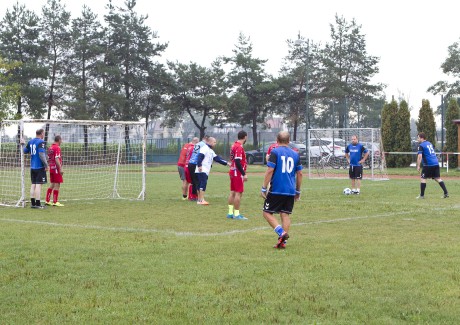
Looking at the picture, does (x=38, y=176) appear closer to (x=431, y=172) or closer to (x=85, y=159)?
(x=85, y=159)

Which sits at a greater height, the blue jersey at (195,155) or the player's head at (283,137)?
the player's head at (283,137)

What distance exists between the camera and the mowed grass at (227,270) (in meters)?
5.92

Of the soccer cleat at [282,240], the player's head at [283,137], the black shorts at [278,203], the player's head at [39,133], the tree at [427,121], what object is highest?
the tree at [427,121]

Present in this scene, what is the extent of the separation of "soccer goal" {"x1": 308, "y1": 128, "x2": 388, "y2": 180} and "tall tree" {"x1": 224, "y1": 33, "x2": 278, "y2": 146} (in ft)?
63.7

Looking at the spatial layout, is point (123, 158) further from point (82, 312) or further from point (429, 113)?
point (429, 113)

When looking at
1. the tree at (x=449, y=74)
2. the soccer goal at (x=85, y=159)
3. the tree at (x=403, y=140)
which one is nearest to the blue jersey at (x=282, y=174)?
the soccer goal at (x=85, y=159)

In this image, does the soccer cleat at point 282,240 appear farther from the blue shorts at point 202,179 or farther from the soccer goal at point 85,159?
the soccer goal at point 85,159

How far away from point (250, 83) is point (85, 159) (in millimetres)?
32873

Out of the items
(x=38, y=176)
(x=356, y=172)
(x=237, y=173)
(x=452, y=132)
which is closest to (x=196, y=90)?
(x=452, y=132)

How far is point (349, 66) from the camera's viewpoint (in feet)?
191

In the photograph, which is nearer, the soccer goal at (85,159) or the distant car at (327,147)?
the soccer goal at (85,159)

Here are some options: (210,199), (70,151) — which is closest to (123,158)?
(70,151)

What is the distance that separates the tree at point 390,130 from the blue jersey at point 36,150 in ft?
91.3

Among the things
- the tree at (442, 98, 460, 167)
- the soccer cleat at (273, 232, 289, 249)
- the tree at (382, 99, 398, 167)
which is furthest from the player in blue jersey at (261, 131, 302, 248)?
the tree at (382, 99, 398, 167)
